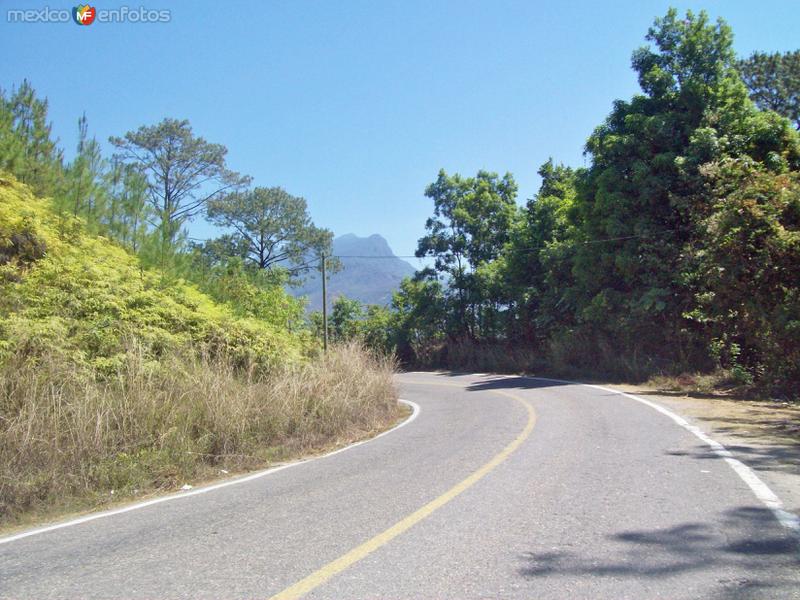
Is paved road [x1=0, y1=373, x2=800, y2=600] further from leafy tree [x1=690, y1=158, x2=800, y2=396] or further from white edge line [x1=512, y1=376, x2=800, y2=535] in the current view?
leafy tree [x1=690, y1=158, x2=800, y2=396]

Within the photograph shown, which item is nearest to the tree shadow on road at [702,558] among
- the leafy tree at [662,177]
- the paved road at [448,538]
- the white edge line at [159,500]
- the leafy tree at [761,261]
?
the paved road at [448,538]

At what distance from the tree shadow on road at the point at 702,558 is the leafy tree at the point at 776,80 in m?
37.4

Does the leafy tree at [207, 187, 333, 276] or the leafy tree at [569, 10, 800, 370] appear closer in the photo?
the leafy tree at [569, 10, 800, 370]

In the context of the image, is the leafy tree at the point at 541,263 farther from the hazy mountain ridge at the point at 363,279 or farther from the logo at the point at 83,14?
the logo at the point at 83,14

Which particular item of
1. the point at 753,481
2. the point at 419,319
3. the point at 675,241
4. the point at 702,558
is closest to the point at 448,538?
the point at 702,558

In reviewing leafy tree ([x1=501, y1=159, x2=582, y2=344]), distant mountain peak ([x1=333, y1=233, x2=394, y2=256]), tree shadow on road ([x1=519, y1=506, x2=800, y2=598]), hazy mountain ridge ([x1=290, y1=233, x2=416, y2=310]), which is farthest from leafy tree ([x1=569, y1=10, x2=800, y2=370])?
distant mountain peak ([x1=333, y1=233, x2=394, y2=256])

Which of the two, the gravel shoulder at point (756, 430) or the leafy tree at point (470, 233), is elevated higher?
the leafy tree at point (470, 233)

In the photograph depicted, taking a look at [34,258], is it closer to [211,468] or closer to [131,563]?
[211,468]

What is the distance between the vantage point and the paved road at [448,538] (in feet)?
13.7

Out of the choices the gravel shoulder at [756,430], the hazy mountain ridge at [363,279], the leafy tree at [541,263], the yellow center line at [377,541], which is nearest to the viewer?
the yellow center line at [377,541]

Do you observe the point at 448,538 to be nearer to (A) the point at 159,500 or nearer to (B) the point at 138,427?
(A) the point at 159,500

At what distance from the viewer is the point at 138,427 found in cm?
807

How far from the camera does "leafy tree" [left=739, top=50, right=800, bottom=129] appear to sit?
35.6 m

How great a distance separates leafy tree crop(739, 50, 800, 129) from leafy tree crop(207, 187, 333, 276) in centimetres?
2963
